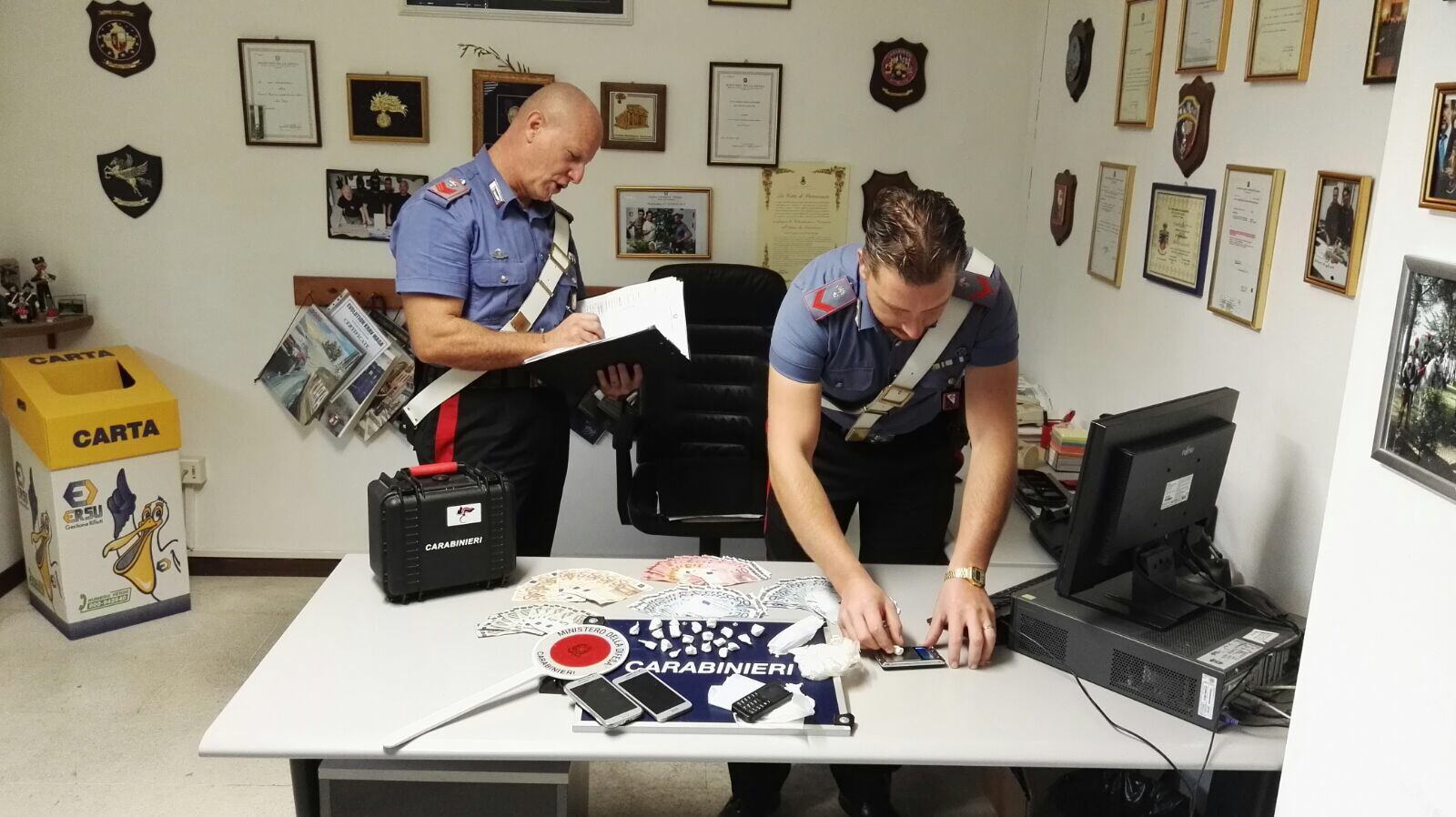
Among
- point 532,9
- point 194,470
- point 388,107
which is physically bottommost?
point 194,470

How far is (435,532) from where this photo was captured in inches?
72.7

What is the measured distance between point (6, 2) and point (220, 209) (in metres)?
0.79

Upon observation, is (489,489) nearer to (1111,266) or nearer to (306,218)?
(1111,266)

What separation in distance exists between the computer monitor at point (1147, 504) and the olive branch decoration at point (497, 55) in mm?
2255

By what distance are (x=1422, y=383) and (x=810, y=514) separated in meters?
0.94

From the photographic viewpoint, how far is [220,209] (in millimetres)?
3385

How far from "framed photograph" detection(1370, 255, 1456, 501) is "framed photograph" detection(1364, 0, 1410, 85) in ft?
2.15

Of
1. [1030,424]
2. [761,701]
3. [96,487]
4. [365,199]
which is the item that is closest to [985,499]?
[761,701]

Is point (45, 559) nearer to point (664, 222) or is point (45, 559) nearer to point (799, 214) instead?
point (664, 222)

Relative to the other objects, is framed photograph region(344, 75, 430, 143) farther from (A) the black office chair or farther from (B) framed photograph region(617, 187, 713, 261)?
(A) the black office chair

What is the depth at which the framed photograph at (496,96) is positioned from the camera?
3.29 m

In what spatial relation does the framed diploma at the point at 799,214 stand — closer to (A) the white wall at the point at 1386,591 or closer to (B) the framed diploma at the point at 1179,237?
(B) the framed diploma at the point at 1179,237

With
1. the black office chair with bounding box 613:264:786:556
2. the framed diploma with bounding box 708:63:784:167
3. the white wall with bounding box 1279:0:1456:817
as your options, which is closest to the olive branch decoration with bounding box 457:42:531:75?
the framed diploma with bounding box 708:63:784:167

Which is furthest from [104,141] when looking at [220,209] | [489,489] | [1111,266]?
[1111,266]
